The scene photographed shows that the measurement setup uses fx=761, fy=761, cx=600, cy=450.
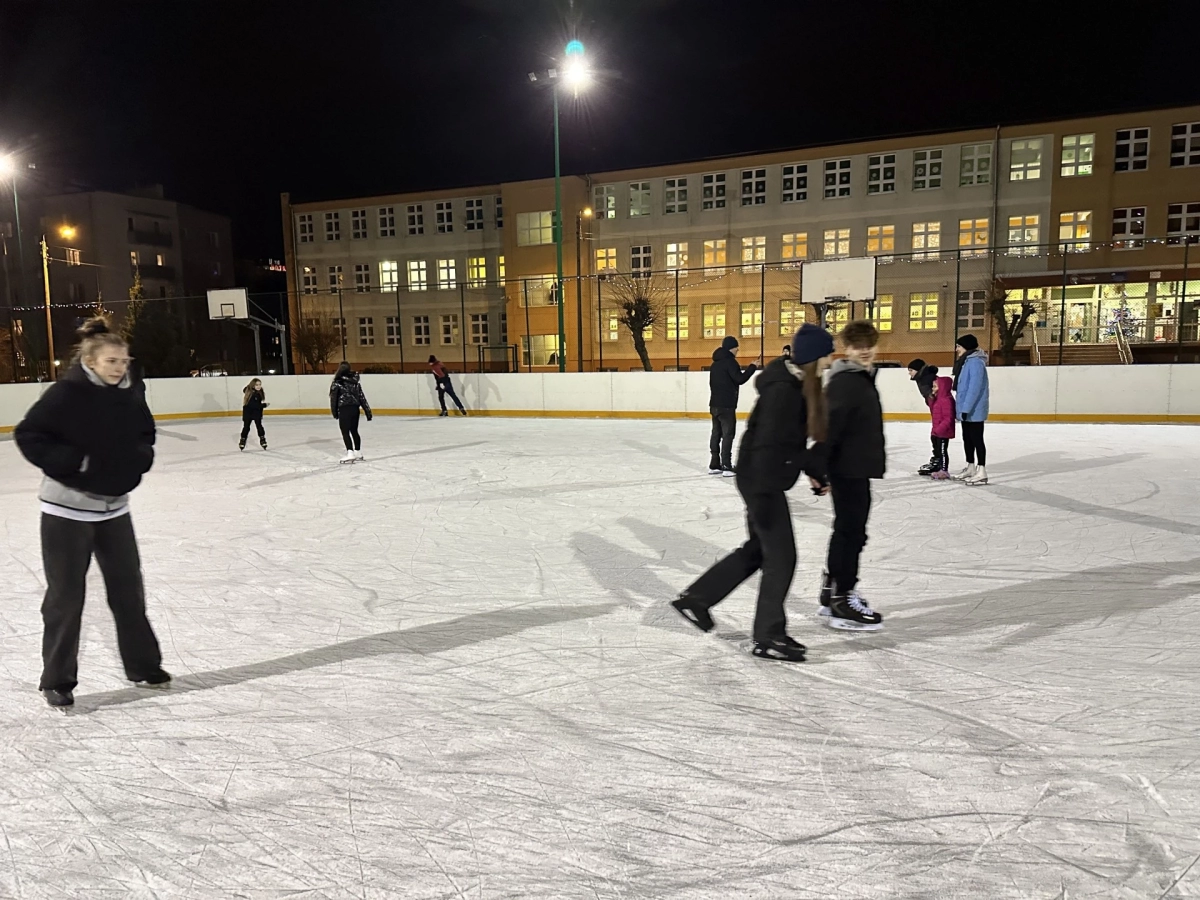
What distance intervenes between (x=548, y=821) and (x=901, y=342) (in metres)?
28.8

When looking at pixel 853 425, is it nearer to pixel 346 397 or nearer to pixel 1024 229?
pixel 346 397

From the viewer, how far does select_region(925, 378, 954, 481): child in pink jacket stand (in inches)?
312

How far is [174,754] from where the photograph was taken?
2682mm

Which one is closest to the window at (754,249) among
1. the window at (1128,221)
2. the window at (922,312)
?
the window at (922,312)

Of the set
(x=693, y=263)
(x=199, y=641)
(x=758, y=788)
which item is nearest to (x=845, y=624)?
(x=758, y=788)

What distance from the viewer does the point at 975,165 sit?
28.3m

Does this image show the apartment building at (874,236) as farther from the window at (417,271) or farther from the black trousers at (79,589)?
the black trousers at (79,589)

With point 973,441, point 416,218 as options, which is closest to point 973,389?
point 973,441

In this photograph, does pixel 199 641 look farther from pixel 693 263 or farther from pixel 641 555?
pixel 693 263

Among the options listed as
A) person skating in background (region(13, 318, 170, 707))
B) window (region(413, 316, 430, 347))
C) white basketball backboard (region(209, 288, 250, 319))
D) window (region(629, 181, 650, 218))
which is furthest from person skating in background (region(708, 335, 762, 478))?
window (region(413, 316, 430, 347))

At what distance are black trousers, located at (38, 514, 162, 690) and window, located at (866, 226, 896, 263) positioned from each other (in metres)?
30.1

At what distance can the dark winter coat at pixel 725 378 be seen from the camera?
8.24 m

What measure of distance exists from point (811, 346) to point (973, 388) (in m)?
5.23

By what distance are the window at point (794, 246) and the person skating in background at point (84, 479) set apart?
30094 millimetres
